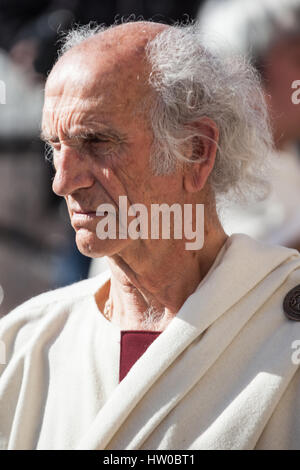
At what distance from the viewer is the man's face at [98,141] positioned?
271 cm

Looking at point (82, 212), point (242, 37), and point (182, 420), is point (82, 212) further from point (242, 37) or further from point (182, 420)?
point (242, 37)

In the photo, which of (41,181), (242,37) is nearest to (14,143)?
(41,181)

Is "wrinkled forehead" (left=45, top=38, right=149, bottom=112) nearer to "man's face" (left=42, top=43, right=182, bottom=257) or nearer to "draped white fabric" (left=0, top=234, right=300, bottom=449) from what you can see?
"man's face" (left=42, top=43, right=182, bottom=257)

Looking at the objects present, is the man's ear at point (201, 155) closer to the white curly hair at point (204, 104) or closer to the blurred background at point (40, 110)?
the white curly hair at point (204, 104)

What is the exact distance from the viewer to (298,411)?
2.57m

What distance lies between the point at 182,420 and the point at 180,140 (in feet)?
2.99

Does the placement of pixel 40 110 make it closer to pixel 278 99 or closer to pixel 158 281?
pixel 278 99

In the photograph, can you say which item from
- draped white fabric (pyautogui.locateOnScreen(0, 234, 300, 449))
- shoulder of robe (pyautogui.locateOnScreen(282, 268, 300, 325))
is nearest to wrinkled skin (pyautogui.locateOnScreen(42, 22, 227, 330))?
draped white fabric (pyautogui.locateOnScreen(0, 234, 300, 449))

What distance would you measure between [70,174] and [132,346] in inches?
24.1

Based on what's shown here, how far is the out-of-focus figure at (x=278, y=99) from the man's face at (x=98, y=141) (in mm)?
1515

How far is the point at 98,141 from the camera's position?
2.78 meters

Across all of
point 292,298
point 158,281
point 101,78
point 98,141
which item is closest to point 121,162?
point 98,141

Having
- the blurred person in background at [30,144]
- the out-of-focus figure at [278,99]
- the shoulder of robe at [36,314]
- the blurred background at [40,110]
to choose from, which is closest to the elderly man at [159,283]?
the shoulder of robe at [36,314]

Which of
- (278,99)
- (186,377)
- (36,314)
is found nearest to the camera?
(186,377)
